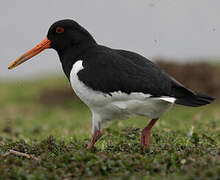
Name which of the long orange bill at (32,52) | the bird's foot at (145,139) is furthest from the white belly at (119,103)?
the long orange bill at (32,52)

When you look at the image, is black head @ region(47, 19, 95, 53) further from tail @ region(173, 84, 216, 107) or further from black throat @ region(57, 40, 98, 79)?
tail @ region(173, 84, 216, 107)

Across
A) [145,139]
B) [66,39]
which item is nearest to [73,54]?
[66,39]

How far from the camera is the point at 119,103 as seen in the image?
5719 mm

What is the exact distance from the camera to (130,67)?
19.0 feet

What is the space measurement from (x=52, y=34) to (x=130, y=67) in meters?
1.83

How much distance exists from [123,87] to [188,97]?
0.92 meters

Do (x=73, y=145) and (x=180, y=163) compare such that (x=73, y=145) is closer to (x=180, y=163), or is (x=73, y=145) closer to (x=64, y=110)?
(x=180, y=163)

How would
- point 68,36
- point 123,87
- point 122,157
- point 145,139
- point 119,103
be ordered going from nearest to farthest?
1. point 122,157
2. point 123,87
3. point 119,103
4. point 145,139
5. point 68,36

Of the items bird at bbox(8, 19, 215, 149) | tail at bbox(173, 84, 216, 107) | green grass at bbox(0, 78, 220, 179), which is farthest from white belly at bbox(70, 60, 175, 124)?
green grass at bbox(0, 78, 220, 179)

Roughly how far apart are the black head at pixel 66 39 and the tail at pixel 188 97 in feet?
5.57

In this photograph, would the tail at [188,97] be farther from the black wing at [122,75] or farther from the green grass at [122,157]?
the green grass at [122,157]

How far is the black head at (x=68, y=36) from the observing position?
21.9ft

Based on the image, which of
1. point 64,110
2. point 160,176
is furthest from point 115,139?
point 64,110

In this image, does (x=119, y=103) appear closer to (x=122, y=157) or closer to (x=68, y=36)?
(x=122, y=157)
